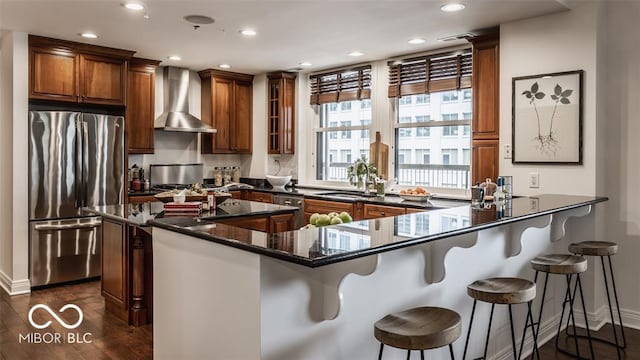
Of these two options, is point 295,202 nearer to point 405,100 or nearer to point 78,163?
point 405,100

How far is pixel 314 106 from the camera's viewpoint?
6.43 m

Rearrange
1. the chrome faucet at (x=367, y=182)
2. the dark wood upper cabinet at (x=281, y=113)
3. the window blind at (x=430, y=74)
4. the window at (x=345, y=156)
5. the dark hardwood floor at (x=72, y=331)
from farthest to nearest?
1. the dark wood upper cabinet at (x=281, y=113)
2. the window at (x=345, y=156)
3. the chrome faucet at (x=367, y=182)
4. the window blind at (x=430, y=74)
5. the dark hardwood floor at (x=72, y=331)

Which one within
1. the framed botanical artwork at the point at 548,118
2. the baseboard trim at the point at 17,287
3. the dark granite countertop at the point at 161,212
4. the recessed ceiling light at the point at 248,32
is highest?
the recessed ceiling light at the point at 248,32

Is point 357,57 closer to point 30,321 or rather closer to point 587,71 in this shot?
point 587,71

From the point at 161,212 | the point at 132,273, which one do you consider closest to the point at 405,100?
the point at 161,212

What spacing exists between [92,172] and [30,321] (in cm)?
174

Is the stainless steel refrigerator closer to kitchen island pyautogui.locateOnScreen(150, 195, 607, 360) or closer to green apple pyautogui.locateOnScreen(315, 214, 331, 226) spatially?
kitchen island pyautogui.locateOnScreen(150, 195, 607, 360)

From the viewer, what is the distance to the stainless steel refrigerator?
182 inches

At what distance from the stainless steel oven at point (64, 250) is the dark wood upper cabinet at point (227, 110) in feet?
6.68

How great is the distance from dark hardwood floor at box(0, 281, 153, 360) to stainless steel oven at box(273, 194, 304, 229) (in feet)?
7.18

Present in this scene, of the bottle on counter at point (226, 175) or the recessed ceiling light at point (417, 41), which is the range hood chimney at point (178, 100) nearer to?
the bottle on counter at point (226, 175)

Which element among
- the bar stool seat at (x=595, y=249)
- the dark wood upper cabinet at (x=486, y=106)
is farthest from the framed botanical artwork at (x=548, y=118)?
the bar stool seat at (x=595, y=249)

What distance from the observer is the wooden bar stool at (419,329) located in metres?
1.64

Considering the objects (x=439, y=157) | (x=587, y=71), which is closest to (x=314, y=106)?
(x=439, y=157)
